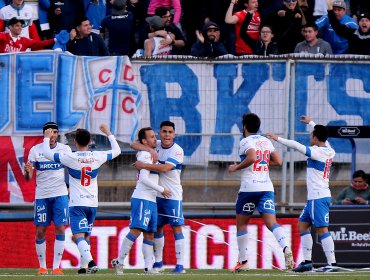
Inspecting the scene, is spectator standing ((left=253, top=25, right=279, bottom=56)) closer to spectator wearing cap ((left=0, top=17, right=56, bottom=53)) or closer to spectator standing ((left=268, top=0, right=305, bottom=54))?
spectator standing ((left=268, top=0, right=305, bottom=54))

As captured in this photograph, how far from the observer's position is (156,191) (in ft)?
61.1

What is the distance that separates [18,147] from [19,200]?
877 millimetres

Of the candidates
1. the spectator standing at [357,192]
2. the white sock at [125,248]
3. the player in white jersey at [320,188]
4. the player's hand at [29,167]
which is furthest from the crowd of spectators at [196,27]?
the white sock at [125,248]

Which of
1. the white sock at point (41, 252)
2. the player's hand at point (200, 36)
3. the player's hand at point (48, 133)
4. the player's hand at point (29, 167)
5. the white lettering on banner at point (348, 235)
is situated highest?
the player's hand at point (200, 36)

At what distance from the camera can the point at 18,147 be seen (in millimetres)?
21594

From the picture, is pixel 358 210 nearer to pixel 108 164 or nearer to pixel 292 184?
pixel 292 184

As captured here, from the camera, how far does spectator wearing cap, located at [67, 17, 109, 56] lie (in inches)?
885

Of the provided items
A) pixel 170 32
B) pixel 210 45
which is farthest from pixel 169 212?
pixel 170 32

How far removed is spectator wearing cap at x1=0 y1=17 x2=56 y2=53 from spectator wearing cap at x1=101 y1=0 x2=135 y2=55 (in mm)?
1380

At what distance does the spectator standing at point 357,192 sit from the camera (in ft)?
68.0

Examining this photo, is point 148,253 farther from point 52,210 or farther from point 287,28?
point 287,28

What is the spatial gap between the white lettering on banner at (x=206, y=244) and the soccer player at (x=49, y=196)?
335cm

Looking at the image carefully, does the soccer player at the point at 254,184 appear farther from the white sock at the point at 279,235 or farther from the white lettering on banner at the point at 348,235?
the white lettering on banner at the point at 348,235

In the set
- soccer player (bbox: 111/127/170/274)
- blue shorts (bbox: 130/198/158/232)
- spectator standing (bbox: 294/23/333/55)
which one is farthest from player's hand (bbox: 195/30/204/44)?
blue shorts (bbox: 130/198/158/232)
